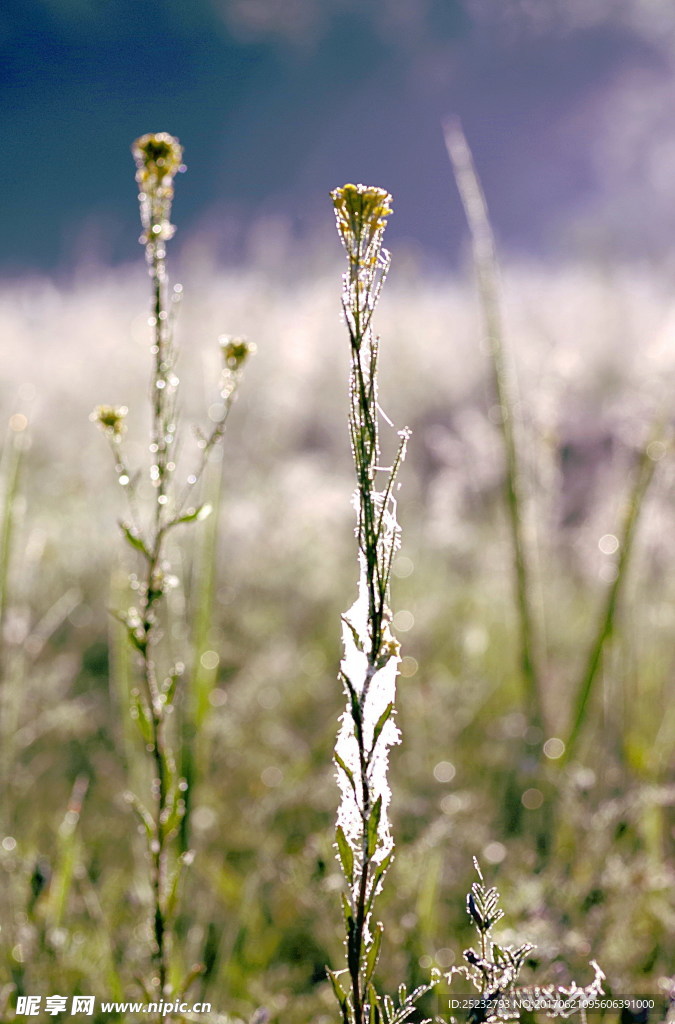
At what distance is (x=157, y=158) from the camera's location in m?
0.59

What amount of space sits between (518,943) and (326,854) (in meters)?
0.28

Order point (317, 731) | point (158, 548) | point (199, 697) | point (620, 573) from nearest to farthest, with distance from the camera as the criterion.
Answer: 1. point (158, 548)
2. point (199, 697)
3. point (620, 573)
4. point (317, 731)

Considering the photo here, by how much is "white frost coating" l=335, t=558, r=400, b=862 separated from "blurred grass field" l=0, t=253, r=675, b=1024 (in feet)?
1.50

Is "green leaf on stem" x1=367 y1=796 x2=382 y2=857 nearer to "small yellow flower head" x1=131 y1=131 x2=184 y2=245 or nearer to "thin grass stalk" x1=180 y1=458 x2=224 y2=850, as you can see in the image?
"small yellow flower head" x1=131 y1=131 x2=184 y2=245

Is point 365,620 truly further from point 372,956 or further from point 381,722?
Result: point 372,956

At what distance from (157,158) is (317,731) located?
2071 mm

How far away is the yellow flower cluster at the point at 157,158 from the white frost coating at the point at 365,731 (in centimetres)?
34

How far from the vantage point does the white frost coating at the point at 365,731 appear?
54 centimetres

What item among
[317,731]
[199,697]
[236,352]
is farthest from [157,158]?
[317,731]

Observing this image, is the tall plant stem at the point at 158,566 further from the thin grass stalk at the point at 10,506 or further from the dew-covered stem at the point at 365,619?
the thin grass stalk at the point at 10,506

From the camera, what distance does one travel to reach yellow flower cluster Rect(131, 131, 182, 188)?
59cm

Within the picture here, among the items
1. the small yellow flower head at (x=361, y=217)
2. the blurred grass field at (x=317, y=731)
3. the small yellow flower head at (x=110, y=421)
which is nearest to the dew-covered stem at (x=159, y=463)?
the small yellow flower head at (x=110, y=421)

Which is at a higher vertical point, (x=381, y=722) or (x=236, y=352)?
(x=236, y=352)

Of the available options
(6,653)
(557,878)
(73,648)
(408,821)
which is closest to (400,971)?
(557,878)
